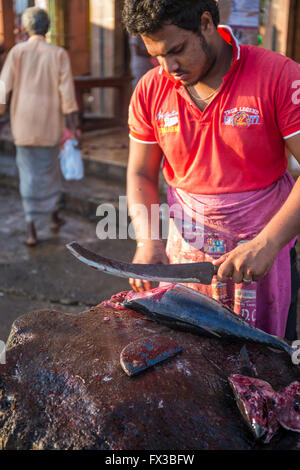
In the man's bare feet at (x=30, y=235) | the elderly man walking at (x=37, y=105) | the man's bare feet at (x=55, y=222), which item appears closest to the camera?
the elderly man walking at (x=37, y=105)

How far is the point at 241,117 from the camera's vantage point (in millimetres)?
2191

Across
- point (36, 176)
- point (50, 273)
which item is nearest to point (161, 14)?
point (50, 273)

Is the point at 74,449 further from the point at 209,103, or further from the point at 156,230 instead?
the point at 209,103

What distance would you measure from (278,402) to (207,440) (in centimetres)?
28

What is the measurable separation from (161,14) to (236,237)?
1.02 meters

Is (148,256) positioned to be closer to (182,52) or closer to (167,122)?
(167,122)

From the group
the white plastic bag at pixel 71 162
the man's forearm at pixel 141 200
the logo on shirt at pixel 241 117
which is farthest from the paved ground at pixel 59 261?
the logo on shirt at pixel 241 117

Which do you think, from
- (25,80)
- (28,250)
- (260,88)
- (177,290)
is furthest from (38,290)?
(260,88)

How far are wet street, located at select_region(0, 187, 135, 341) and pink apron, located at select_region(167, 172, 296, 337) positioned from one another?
2284mm

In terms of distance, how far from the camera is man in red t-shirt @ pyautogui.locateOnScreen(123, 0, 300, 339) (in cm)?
205

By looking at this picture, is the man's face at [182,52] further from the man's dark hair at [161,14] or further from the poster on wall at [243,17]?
the poster on wall at [243,17]

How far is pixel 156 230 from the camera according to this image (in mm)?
2562

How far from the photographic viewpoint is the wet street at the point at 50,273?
15.9ft

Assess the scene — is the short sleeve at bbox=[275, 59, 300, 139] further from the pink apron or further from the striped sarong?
the striped sarong
